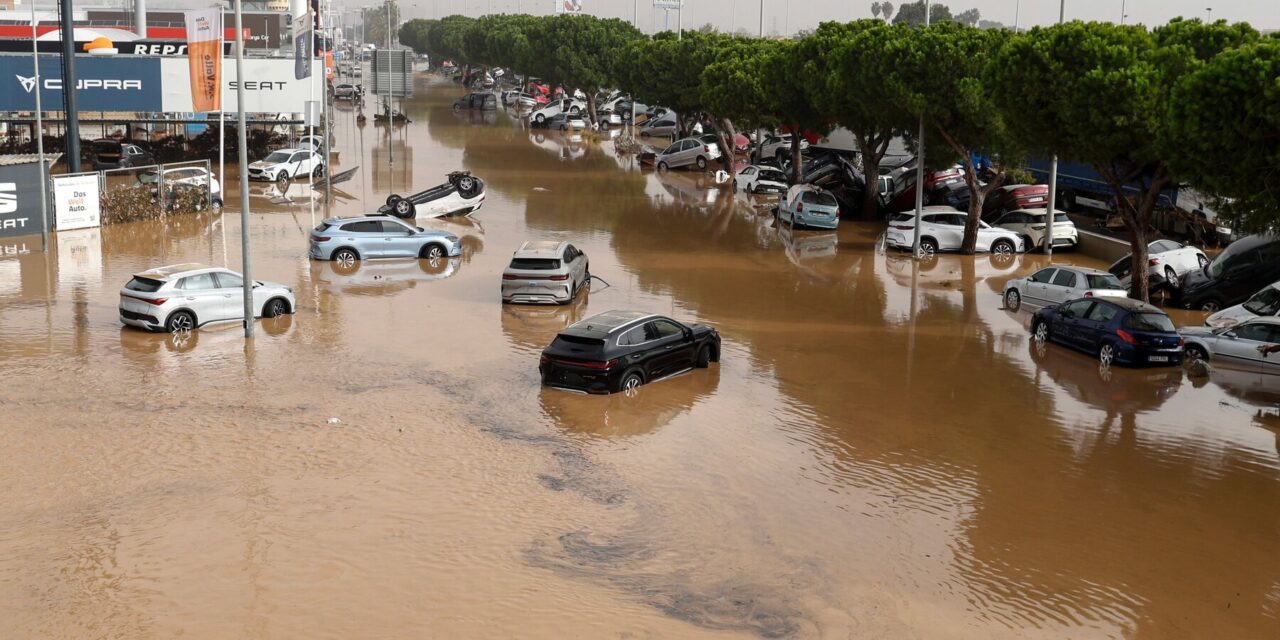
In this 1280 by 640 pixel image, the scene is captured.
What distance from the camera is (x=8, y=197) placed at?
109 feet

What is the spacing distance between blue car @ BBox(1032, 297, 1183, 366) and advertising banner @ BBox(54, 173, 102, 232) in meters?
28.3

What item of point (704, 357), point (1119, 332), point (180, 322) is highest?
point (1119, 332)

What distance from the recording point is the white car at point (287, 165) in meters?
50.9

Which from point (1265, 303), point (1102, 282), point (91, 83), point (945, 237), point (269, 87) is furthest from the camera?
point (269, 87)

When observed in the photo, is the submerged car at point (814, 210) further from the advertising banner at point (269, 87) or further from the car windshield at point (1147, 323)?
the advertising banner at point (269, 87)

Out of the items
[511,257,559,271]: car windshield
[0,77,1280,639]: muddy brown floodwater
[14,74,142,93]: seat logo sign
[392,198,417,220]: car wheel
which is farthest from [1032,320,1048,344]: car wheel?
[14,74,142,93]: seat logo sign

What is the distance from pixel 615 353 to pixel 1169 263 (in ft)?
56.9

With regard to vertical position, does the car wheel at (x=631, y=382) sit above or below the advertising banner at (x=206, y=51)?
below

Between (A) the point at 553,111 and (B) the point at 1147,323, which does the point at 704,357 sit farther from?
(A) the point at 553,111

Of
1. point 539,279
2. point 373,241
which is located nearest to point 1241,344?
point 539,279

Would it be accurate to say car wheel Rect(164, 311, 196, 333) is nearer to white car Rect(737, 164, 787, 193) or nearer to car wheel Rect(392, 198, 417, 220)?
car wheel Rect(392, 198, 417, 220)

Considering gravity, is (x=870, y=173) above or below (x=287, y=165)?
above

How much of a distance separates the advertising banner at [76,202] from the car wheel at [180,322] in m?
14.5

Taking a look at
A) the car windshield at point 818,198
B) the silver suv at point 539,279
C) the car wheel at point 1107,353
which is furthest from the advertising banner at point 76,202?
the car wheel at point 1107,353
